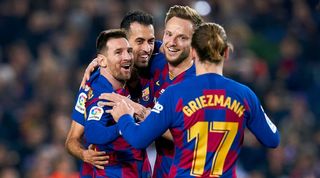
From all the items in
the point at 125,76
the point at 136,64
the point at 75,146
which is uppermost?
the point at 136,64

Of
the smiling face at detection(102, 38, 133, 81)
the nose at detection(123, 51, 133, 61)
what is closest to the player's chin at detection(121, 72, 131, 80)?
the smiling face at detection(102, 38, 133, 81)

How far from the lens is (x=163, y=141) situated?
616cm

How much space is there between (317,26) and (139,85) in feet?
24.1

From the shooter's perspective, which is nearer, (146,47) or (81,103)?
(81,103)

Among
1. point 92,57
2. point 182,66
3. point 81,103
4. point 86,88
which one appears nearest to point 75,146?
point 81,103

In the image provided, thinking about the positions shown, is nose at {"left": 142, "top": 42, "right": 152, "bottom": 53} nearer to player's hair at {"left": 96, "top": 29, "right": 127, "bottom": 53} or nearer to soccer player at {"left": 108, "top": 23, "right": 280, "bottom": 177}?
player's hair at {"left": 96, "top": 29, "right": 127, "bottom": 53}

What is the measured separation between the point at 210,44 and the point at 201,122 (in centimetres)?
48

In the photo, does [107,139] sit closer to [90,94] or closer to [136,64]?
[90,94]

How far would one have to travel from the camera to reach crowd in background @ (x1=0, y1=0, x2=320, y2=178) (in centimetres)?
1120

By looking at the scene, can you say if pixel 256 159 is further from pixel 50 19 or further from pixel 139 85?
pixel 139 85

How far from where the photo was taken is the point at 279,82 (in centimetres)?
1241

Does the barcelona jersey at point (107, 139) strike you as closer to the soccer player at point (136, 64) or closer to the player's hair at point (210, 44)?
the soccer player at point (136, 64)

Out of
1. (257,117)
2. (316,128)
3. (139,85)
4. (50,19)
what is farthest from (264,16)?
(257,117)

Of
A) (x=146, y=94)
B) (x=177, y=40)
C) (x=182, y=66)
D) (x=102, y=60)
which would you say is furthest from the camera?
(x=146, y=94)
